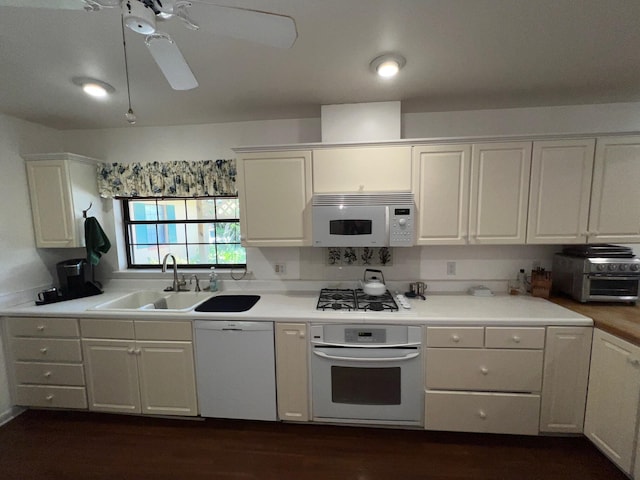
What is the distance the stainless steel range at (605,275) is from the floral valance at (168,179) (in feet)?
9.52

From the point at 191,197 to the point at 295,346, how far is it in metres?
1.76

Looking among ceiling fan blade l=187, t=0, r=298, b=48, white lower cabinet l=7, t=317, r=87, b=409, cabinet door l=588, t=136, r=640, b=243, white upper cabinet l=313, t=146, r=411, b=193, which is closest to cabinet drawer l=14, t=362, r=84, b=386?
white lower cabinet l=7, t=317, r=87, b=409

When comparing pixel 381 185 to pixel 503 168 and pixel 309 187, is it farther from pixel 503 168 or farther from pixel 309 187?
pixel 503 168

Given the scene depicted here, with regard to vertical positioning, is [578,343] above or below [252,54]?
below

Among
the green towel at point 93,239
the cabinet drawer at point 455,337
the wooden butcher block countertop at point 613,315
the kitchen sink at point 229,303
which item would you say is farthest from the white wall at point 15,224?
the wooden butcher block countertop at point 613,315

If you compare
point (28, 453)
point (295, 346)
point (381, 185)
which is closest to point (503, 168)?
point (381, 185)

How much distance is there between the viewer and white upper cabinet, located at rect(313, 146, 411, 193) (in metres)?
1.97

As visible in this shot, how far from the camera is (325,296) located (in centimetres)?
216

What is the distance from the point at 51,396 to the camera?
206 cm

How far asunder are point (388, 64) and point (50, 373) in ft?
11.0

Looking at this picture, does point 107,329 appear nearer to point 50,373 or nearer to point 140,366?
point 140,366

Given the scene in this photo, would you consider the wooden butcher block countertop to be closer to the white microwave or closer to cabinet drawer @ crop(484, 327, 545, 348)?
cabinet drawer @ crop(484, 327, 545, 348)

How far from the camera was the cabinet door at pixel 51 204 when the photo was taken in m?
2.25

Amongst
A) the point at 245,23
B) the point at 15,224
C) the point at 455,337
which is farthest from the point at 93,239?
the point at 455,337
